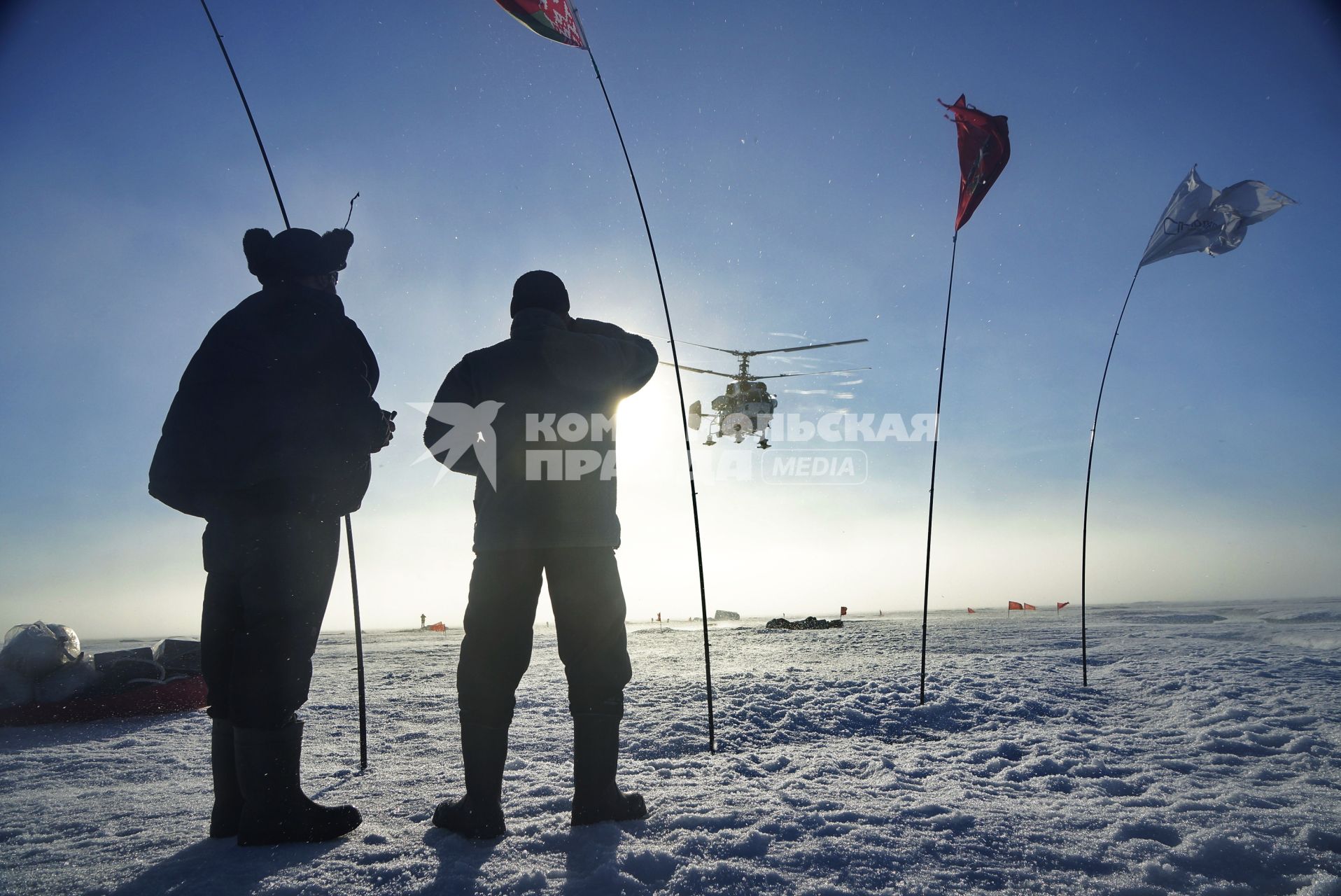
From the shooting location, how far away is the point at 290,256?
206cm

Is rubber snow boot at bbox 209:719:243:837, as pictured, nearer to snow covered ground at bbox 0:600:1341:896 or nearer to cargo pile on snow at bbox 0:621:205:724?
snow covered ground at bbox 0:600:1341:896

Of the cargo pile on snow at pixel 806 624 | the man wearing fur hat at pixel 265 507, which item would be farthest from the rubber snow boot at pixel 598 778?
the cargo pile on snow at pixel 806 624

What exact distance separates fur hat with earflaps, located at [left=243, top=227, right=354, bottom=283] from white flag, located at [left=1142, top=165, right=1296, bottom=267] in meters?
6.40

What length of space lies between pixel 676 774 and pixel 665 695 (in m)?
1.96

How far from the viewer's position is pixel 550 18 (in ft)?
11.6

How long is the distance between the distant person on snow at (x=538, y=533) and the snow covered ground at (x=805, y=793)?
0.20 m

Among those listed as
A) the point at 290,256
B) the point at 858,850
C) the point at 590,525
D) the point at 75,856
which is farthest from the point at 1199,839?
the point at 290,256

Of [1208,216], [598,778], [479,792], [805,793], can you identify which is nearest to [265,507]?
[479,792]

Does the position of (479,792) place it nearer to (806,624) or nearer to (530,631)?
(530,631)

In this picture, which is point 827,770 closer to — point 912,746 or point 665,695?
point 912,746

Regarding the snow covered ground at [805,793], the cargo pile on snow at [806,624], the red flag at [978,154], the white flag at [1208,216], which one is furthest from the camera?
the cargo pile on snow at [806,624]

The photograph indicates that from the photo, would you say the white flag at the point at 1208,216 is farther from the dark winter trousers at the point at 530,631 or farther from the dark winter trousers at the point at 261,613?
the dark winter trousers at the point at 261,613

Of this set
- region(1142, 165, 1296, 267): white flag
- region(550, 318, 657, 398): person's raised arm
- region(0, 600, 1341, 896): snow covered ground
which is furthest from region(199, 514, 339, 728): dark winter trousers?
region(1142, 165, 1296, 267): white flag

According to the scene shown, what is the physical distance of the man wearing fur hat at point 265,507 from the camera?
1.72 m
